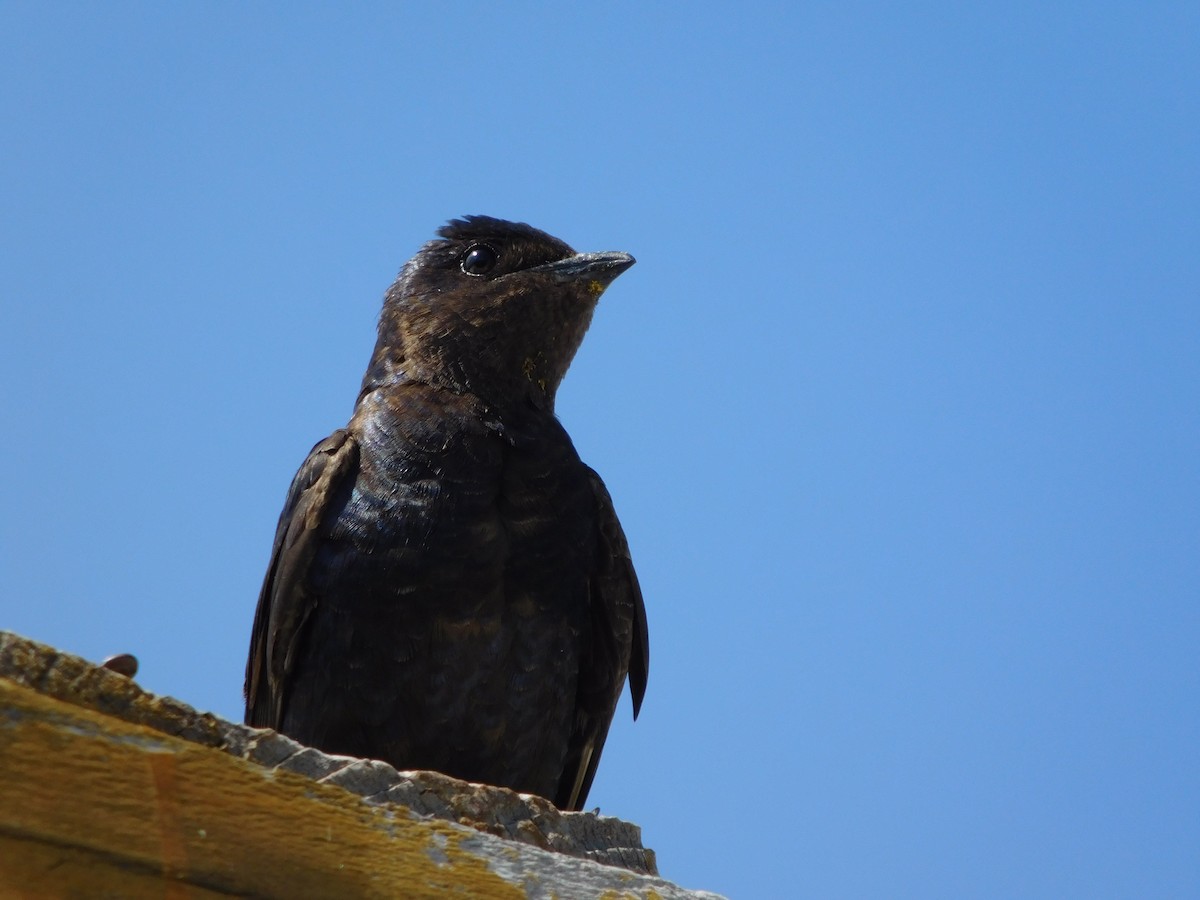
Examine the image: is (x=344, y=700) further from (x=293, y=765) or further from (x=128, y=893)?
(x=128, y=893)

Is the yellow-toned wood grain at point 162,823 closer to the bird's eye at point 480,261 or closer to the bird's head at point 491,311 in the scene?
the bird's head at point 491,311

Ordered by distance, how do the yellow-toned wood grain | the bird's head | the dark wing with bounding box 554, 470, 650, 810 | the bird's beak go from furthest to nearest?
the bird's beak < the bird's head < the dark wing with bounding box 554, 470, 650, 810 < the yellow-toned wood grain

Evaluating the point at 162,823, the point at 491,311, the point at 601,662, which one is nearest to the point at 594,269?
the point at 491,311

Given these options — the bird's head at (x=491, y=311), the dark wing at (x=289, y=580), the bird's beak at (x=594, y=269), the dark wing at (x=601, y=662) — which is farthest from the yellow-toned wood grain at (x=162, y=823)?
the bird's beak at (x=594, y=269)

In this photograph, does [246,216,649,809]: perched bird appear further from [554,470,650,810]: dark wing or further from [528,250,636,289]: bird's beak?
[528,250,636,289]: bird's beak

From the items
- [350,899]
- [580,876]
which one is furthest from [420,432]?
[350,899]

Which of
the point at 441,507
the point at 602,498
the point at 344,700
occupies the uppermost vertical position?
the point at 602,498

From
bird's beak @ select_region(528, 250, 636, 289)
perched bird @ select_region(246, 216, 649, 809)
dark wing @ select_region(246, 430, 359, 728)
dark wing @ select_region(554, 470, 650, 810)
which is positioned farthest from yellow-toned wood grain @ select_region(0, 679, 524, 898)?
bird's beak @ select_region(528, 250, 636, 289)
